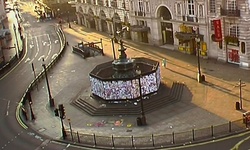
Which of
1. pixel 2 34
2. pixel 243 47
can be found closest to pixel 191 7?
pixel 243 47

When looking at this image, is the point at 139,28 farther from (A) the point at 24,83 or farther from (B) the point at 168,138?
(B) the point at 168,138

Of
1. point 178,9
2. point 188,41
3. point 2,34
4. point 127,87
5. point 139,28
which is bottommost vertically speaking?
point 127,87

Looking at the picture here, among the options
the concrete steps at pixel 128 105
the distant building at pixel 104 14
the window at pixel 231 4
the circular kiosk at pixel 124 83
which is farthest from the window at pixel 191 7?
the concrete steps at pixel 128 105

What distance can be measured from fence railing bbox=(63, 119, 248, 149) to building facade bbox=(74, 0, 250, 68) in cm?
2045

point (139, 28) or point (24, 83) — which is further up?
point (139, 28)

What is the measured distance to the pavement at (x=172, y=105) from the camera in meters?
42.8

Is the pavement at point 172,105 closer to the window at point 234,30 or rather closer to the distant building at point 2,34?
the window at point 234,30

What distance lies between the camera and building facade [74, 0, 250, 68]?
2297 inches

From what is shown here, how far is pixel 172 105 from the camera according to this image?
47.6 meters

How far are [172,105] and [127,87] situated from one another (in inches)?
217

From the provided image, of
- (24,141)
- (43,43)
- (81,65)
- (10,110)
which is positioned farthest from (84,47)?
(24,141)

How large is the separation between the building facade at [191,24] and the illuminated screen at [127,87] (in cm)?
1177

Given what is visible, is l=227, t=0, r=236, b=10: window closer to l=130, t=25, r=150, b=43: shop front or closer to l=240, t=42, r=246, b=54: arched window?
l=240, t=42, r=246, b=54: arched window

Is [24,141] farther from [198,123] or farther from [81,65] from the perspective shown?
[81,65]
